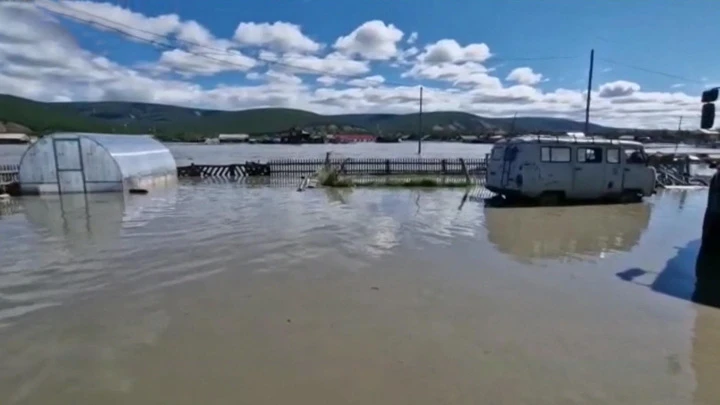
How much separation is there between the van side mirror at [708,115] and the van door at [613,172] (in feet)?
28.3

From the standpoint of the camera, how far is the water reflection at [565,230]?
31.2 feet

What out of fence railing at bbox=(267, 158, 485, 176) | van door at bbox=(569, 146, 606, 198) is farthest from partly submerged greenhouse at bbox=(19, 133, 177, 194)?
van door at bbox=(569, 146, 606, 198)

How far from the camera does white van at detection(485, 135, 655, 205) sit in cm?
1533

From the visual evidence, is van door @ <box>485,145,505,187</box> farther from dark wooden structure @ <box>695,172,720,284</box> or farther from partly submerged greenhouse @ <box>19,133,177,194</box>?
partly submerged greenhouse @ <box>19,133,177,194</box>

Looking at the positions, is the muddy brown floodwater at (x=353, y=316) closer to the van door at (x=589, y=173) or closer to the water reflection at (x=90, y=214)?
the water reflection at (x=90, y=214)

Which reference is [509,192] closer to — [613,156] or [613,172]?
[613,172]

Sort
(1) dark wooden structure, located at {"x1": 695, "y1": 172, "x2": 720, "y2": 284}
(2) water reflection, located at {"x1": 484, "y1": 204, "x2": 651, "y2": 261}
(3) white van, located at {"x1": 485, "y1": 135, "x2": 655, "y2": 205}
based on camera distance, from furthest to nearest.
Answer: (3) white van, located at {"x1": 485, "y1": 135, "x2": 655, "y2": 205} < (2) water reflection, located at {"x1": 484, "y1": 204, "x2": 651, "y2": 261} < (1) dark wooden structure, located at {"x1": 695, "y1": 172, "x2": 720, "y2": 284}

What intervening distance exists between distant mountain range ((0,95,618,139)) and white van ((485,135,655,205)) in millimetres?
101144

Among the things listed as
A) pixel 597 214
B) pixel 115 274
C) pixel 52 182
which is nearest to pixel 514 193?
pixel 597 214

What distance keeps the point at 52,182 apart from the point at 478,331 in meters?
21.0

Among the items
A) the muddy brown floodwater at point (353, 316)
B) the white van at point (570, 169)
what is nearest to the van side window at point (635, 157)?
the white van at point (570, 169)

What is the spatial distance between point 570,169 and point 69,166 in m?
21.4

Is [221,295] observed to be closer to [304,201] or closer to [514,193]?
[304,201]

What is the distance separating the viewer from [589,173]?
51.6 feet
